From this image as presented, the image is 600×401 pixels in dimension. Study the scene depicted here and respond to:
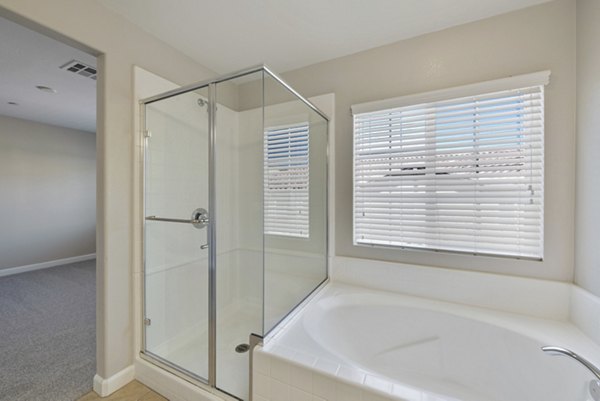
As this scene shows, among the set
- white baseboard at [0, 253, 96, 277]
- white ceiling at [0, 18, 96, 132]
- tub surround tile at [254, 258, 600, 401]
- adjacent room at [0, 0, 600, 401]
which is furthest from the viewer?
white baseboard at [0, 253, 96, 277]

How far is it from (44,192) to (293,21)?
487 cm

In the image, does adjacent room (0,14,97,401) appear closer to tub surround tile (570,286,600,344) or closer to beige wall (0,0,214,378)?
beige wall (0,0,214,378)

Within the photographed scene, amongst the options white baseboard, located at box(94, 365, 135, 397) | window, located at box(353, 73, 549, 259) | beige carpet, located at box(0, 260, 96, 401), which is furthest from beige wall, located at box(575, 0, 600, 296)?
beige carpet, located at box(0, 260, 96, 401)

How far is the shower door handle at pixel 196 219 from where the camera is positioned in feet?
5.71

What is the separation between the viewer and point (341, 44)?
1.87m

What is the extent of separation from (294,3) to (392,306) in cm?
202

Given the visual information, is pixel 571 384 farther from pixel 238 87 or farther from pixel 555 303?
pixel 238 87

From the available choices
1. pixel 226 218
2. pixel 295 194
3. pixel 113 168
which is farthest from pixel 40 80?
pixel 295 194

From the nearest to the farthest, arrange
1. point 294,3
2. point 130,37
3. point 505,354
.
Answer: point 505,354
point 294,3
point 130,37

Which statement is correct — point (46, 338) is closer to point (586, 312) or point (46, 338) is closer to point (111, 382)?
Result: point (111, 382)

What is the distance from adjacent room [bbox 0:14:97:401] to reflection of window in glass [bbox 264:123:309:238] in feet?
5.35

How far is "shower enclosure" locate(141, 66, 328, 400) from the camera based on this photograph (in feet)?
5.51

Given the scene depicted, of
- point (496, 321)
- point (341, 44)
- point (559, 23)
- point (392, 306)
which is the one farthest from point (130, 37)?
point (496, 321)

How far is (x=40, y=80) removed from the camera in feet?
8.22
